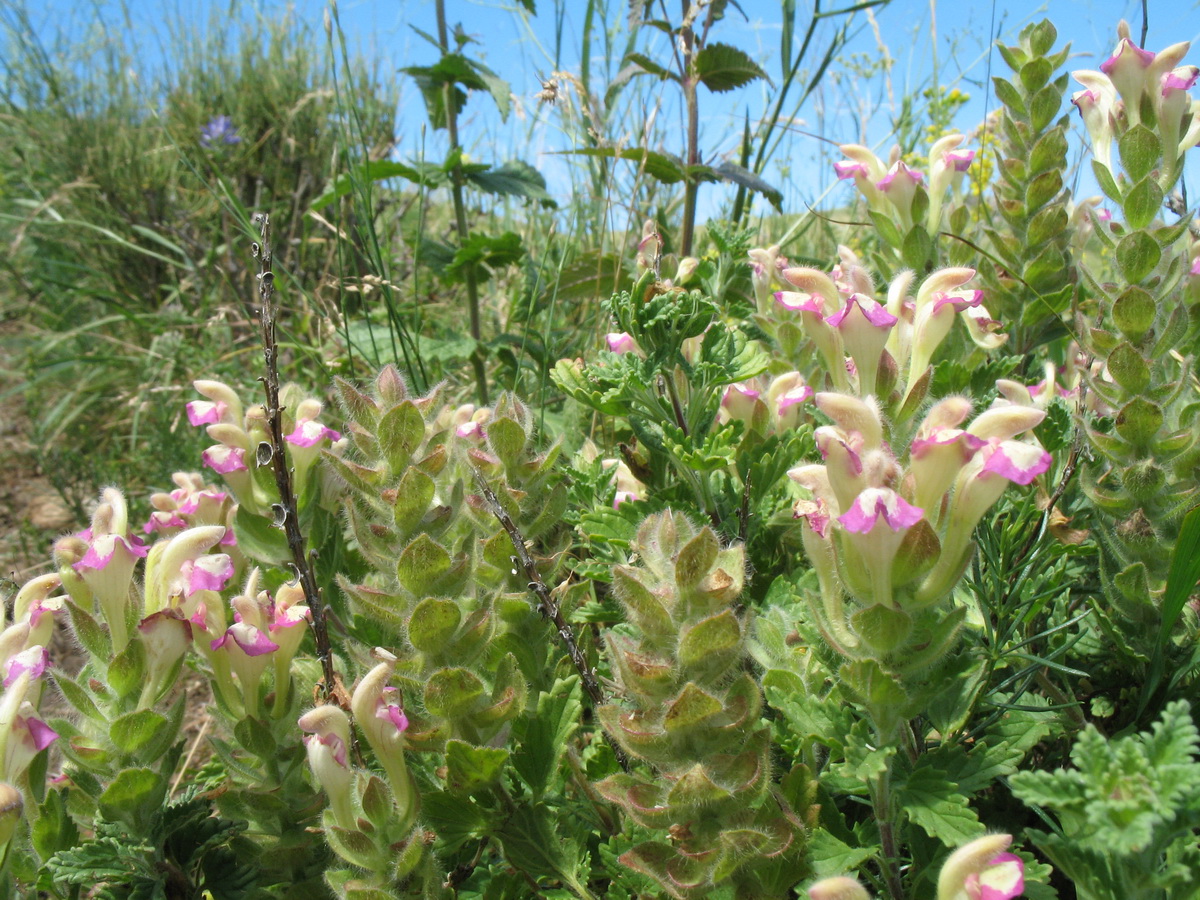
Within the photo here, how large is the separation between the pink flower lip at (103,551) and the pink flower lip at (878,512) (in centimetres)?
96

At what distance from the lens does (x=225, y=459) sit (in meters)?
1.55

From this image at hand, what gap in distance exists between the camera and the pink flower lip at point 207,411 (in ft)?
5.37

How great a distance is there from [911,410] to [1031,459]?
294 mm

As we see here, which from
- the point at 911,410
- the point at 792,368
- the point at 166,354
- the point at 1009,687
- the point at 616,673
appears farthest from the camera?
the point at 166,354

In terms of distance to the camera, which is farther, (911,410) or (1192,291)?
(1192,291)

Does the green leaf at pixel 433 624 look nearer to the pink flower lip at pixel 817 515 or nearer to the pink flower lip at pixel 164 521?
the pink flower lip at pixel 817 515

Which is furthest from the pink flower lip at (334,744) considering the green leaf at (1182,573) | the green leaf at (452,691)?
the green leaf at (1182,573)

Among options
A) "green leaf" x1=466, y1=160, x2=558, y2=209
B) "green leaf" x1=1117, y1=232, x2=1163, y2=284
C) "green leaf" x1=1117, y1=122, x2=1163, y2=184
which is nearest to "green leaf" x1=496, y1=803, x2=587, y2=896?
"green leaf" x1=1117, y1=232, x2=1163, y2=284

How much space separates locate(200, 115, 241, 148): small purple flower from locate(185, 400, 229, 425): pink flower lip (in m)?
4.69

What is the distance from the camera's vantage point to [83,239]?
5.82m

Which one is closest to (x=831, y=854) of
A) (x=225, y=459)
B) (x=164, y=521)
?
(x=225, y=459)

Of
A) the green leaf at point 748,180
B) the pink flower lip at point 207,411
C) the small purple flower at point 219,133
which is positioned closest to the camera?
the pink flower lip at point 207,411

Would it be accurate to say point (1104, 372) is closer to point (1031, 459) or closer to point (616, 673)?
point (1031, 459)

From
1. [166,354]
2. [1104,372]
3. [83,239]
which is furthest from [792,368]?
[83,239]
